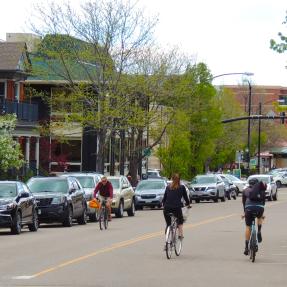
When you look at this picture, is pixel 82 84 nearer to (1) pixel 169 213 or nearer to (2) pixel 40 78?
(2) pixel 40 78

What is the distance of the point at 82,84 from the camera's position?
50.8 metres

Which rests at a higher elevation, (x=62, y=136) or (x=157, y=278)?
(x=62, y=136)

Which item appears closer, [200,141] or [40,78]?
[40,78]

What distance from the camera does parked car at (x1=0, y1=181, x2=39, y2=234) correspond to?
1066 inches

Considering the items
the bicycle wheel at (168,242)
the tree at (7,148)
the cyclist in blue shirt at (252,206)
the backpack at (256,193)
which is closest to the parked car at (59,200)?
the tree at (7,148)

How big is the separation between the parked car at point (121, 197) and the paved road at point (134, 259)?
23.3ft

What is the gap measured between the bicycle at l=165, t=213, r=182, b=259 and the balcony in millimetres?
28833

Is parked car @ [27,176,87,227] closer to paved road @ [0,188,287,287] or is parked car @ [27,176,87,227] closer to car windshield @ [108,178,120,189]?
paved road @ [0,188,287,287]

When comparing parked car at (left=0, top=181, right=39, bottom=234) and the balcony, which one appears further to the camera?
the balcony

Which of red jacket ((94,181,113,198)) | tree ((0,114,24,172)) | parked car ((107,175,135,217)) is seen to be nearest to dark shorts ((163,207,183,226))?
red jacket ((94,181,113,198))

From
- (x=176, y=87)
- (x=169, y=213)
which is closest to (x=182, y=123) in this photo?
(x=176, y=87)

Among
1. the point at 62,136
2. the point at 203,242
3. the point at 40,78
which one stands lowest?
the point at 203,242

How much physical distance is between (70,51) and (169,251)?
3169 cm

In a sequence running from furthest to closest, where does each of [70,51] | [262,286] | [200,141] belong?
[200,141] < [70,51] < [262,286]
